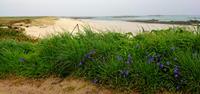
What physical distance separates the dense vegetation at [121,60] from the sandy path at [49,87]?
Result: 141 mm

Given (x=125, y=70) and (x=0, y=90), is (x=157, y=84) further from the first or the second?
(x=0, y=90)

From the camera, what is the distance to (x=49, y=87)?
21.9 ft

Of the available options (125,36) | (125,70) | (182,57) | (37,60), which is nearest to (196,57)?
(182,57)

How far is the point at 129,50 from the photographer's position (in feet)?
21.3

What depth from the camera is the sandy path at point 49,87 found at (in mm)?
6232

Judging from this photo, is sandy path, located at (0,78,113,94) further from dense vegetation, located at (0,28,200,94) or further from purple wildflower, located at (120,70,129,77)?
purple wildflower, located at (120,70,129,77)

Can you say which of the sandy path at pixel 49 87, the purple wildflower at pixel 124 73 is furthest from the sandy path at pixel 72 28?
the purple wildflower at pixel 124 73

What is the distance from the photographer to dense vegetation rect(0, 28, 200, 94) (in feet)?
18.5

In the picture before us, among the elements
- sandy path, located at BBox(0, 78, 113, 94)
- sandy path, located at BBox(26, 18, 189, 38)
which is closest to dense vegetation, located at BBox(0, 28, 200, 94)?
sandy path, located at BBox(0, 78, 113, 94)

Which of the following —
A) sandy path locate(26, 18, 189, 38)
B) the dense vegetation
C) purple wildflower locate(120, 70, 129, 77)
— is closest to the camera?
the dense vegetation

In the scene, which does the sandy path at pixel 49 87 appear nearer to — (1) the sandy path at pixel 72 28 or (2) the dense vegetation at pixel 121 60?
(2) the dense vegetation at pixel 121 60

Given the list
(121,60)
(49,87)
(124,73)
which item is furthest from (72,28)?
(124,73)

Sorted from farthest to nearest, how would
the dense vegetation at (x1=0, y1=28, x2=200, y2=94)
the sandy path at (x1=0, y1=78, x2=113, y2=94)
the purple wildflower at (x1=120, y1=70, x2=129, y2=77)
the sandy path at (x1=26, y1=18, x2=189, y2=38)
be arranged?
the sandy path at (x1=26, y1=18, x2=189, y2=38), the sandy path at (x1=0, y1=78, x2=113, y2=94), the purple wildflower at (x1=120, y1=70, x2=129, y2=77), the dense vegetation at (x1=0, y1=28, x2=200, y2=94)

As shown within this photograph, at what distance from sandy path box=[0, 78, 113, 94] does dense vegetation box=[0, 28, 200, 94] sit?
0.14m
